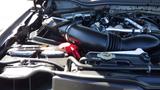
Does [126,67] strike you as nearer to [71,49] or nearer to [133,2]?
[71,49]

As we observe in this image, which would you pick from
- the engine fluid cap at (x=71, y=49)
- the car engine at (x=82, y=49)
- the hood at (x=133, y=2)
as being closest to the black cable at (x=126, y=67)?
the car engine at (x=82, y=49)

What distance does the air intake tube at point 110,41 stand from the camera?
239cm

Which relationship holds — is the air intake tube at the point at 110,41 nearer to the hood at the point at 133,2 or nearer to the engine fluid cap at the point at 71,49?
the engine fluid cap at the point at 71,49

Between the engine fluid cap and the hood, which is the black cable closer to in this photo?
the engine fluid cap

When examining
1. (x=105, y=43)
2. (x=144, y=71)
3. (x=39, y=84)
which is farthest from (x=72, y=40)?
(x=144, y=71)

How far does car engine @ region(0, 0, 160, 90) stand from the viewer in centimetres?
210

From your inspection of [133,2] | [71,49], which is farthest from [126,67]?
[133,2]

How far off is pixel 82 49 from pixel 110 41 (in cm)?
23

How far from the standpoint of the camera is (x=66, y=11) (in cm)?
309

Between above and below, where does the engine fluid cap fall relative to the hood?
below

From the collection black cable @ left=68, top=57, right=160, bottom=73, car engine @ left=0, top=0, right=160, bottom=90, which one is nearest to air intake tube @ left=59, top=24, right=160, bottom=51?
car engine @ left=0, top=0, right=160, bottom=90

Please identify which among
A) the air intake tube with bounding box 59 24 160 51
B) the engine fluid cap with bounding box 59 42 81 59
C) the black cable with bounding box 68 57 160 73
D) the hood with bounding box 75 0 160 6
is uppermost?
the hood with bounding box 75 0 160 6

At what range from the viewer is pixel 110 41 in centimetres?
240

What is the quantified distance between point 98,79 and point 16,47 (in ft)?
2.60
